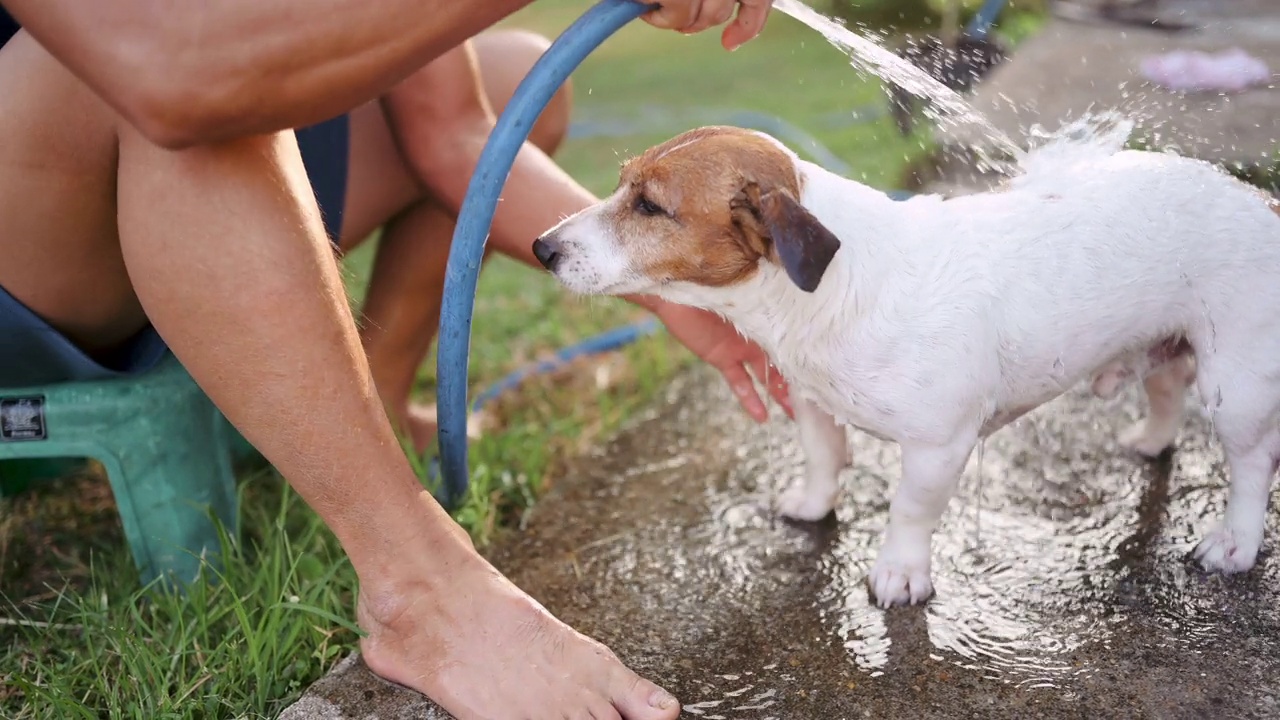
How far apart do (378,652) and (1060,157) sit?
170cm

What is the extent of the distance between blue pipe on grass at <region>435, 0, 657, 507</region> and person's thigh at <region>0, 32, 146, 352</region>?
1.96 feet

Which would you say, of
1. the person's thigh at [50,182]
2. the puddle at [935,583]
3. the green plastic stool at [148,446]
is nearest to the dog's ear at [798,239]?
the puddle at [935,583]

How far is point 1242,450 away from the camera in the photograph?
2.21 meters

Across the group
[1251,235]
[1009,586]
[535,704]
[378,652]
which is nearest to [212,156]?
[378,652]

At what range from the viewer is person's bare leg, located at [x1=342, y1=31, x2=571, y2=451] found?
2.65 metres

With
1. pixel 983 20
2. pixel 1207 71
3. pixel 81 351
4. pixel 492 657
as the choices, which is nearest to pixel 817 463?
pixel 492 657

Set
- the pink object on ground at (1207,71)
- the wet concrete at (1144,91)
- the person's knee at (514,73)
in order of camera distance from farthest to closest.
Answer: the pink object on ground at (1207,71), the wet concrete at (1144,91), the person's knee at (514,73)

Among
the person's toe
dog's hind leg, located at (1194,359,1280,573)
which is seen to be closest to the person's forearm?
the person's toe

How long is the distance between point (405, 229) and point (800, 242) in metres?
1.27

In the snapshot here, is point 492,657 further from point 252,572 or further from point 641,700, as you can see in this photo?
point 252,572

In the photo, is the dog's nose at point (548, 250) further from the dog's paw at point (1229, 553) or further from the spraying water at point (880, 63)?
the dog's paw at point (1229, 553)

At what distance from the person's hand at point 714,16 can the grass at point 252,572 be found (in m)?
0.85

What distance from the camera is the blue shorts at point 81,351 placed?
6.56ft

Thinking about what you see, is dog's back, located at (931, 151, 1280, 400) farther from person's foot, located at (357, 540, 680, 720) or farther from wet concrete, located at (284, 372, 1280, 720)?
person's foot, located at (357, 540, 680, 720)
